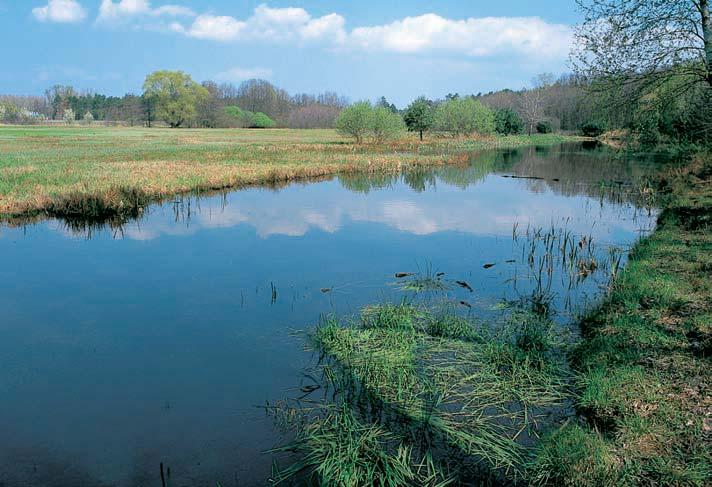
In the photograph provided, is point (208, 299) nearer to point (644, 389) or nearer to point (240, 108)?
point (644, 389)

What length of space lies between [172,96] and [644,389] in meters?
127

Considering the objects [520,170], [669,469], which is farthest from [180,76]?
[669,469]

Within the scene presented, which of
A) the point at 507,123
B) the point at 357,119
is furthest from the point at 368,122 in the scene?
the point at 507,123

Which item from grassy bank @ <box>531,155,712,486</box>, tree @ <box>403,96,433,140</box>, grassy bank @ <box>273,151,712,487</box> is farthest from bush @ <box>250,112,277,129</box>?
grassy bank @ <box>273,151,712,487</box>

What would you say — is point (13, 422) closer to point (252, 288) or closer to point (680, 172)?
point (252, 288)

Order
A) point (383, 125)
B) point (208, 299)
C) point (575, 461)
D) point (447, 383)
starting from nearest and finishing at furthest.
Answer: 1. point (575, 461)
2. point (447, 383)
3. point (208, 299)
4. point (383, 125)

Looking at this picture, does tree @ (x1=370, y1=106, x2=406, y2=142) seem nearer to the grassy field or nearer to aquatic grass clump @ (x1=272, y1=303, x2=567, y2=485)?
the grassy field

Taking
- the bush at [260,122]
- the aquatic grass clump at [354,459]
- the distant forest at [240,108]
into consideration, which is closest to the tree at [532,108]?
the distant forest at [240,108]

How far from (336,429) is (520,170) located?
3561cm

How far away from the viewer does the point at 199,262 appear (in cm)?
1327

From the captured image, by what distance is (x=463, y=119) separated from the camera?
8262 centimetres

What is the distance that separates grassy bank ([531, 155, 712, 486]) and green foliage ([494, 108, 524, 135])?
294 feet

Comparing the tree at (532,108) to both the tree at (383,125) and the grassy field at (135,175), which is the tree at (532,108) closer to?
the tree at (383,125)

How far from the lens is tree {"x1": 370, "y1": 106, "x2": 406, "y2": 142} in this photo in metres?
60.8
